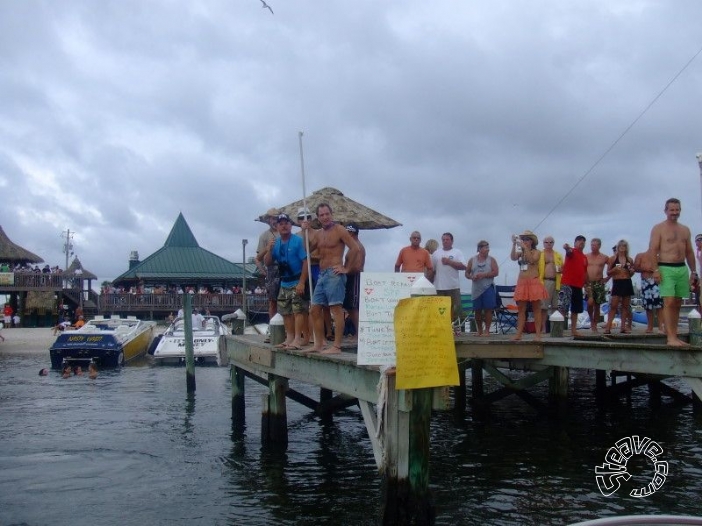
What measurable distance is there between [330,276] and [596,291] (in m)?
5.85

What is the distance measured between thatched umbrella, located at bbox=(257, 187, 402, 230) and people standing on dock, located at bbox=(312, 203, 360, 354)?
3984mm

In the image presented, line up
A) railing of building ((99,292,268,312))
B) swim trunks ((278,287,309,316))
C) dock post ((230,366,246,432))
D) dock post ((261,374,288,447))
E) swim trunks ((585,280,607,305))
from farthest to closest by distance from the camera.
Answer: railing of building ((99,292,268,312)) → dock post ((230,366,246,432)) → swim trunks ((585,280,607,305)) → dock post ((261,374,288,447)) → swim trunks ((278,287,309,316))

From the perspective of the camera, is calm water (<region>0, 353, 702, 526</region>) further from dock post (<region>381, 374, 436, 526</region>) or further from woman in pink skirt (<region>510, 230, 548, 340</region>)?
woman in pink skirt (<region>510, 230, 548, 340</region>)

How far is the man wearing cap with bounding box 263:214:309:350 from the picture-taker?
927 cm

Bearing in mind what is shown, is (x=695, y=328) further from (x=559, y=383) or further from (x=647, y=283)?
(x=559, y=383)

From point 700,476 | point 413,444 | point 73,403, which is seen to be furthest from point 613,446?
point 73,403

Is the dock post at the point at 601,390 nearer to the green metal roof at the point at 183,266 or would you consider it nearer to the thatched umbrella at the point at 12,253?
the green metal roof at the point at 183,266

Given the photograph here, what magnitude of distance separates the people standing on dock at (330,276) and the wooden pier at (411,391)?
409mm

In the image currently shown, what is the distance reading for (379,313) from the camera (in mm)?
6926

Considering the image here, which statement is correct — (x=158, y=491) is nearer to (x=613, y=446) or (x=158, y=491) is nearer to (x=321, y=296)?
(x=321, y=296)

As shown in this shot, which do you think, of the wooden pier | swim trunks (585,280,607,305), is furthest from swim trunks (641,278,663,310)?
swim trunks (585,280,607,305)

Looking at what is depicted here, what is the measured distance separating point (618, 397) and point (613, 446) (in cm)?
498

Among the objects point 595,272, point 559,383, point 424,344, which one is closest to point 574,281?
point 595,272

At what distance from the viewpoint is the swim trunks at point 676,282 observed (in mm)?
8484
